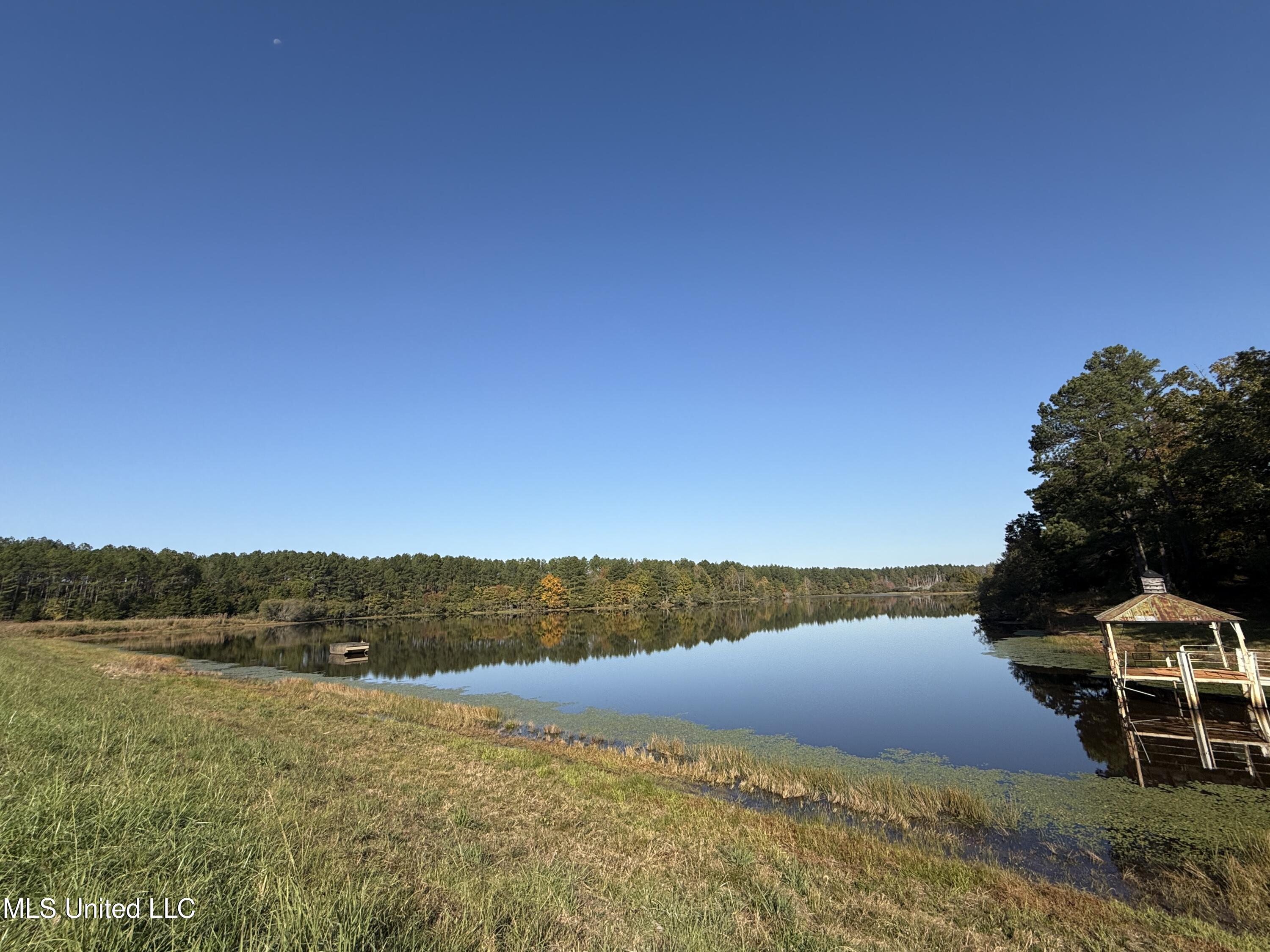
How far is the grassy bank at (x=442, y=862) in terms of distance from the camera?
459 cm

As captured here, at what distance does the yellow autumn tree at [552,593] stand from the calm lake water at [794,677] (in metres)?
45.2

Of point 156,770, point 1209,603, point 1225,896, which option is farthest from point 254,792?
point 1209,603

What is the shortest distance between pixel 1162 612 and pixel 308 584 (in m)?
121

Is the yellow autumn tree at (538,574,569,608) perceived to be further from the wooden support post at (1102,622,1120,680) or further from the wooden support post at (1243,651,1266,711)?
the wooden support post at (1243,651,1266,711)

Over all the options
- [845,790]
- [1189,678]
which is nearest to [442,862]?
[845,790]

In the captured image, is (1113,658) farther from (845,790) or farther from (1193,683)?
(845,790)

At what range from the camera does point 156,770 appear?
27.0ft

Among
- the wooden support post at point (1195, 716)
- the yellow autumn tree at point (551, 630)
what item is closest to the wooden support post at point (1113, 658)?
the wooden support post at point (1195, 716)

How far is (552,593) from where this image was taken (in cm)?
12488

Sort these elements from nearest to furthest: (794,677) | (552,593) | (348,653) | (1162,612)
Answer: (1162,612) → (794,677) → (348,653) → (552,593)

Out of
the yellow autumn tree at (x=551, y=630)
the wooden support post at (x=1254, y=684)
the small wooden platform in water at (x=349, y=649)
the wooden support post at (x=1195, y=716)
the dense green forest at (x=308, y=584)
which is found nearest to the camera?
the wooden support post at (x=1195, y=716)

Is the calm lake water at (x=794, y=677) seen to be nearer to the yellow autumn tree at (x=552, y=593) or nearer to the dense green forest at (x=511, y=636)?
the dense green forest at (x=511, y=636)

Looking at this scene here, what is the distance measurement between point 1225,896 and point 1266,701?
18913mm

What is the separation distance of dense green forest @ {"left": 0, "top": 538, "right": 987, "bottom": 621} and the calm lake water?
89.1 ft
